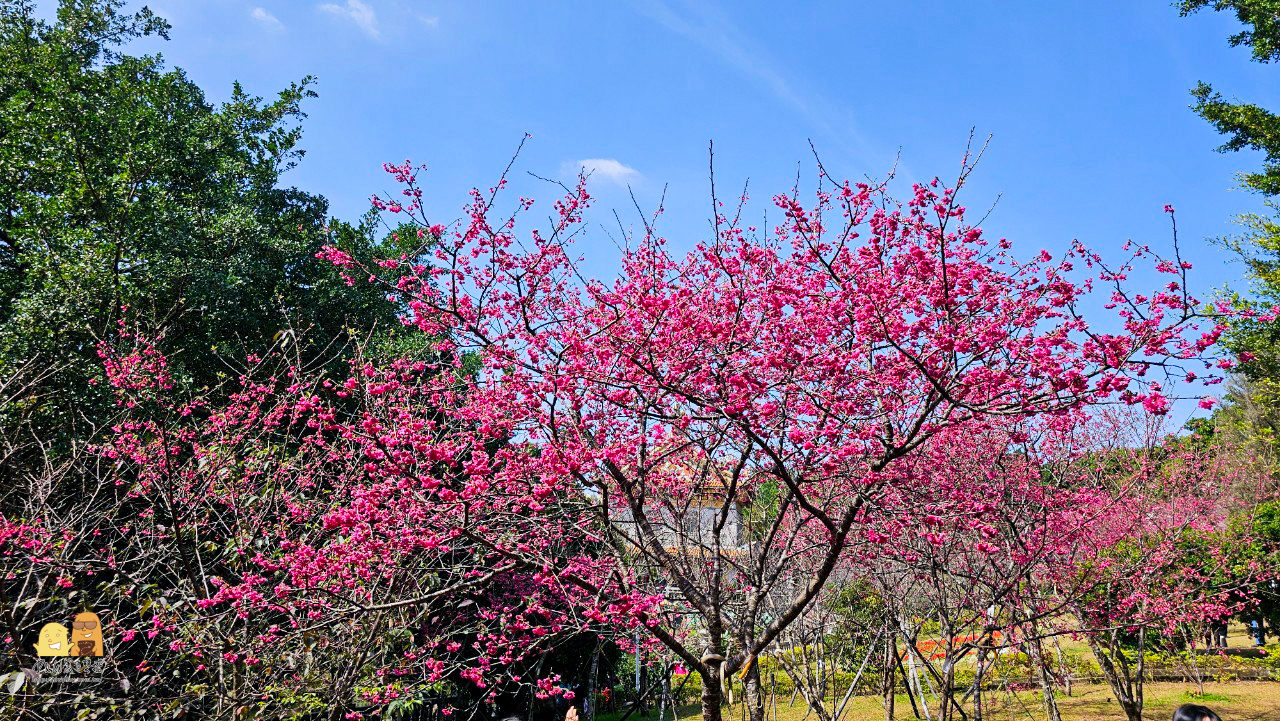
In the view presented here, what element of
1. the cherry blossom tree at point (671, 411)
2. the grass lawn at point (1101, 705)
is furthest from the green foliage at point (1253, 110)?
the cherry blossom tree at point (671, 411)

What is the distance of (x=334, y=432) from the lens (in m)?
10.1

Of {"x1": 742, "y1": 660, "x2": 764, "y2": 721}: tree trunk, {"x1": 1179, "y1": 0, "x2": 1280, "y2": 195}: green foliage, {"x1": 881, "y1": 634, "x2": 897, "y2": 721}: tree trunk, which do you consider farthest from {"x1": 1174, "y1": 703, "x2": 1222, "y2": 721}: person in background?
{"x1": 1179, "y1": 0, "x2": 1280, "y2": 195}: green foliage

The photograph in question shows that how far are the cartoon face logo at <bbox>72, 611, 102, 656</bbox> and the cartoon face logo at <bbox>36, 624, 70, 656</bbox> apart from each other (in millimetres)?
110

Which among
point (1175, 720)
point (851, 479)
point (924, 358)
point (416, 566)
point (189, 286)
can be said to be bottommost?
point (1175, 720)

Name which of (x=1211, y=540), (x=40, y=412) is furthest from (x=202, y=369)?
(x=1211, y=540)

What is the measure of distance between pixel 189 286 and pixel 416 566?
7718 millimetres

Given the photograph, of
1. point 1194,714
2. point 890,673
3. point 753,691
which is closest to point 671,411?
point 1194,714

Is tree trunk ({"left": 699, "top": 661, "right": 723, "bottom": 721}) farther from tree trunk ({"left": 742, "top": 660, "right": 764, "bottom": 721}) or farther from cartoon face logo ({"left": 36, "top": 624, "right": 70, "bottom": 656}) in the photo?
cartoon face logo ({"left": 36, "top": 624, "right": 70, "bottom": 656})

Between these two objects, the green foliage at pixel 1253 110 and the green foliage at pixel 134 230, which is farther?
the green foliage at pixel 1253 110

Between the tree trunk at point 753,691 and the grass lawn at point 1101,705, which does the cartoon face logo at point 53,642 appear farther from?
the grass lawn at point 1101,705

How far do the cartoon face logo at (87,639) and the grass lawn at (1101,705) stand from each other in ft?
32.3

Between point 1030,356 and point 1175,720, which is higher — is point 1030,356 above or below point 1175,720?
above

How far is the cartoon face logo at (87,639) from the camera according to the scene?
5.50 m

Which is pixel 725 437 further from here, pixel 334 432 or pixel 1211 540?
pixel 1211 540
